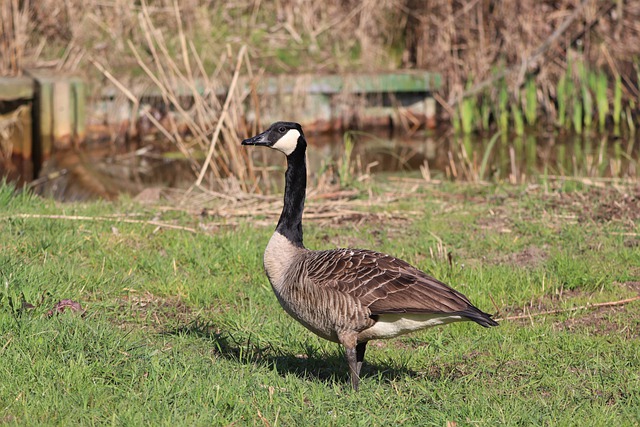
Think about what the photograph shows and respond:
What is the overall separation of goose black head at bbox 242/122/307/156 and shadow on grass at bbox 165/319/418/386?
1.20 meters

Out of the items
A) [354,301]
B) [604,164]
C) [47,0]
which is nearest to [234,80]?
[354,301]

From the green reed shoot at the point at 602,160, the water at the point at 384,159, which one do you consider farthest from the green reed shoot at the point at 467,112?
the green reed shoot at the point at 602,160

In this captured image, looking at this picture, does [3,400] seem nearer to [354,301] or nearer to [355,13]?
[354,301]

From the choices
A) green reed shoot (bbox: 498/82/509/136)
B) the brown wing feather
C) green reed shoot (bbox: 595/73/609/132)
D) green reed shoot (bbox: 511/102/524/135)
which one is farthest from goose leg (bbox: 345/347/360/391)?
green reed shoot (bbox: 595/73/609/132)

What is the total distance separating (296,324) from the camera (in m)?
5.81

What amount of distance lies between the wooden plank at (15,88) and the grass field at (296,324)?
445 centimetres

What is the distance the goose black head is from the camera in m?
5.11

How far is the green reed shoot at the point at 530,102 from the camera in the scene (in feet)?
46.9

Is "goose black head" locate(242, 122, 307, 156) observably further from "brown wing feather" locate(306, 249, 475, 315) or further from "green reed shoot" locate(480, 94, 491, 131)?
"green reed shoot" locate(480, 94, 491, 131)

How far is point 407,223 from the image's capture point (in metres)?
8.03

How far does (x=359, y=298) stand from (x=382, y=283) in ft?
0.49

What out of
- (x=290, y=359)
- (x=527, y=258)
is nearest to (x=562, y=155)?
(x=527, y=258)

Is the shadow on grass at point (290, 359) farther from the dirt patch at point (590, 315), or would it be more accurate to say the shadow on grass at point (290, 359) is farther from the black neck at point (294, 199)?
the dirt patch at point (590, 315)

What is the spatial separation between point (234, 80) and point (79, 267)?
9.96 feet
